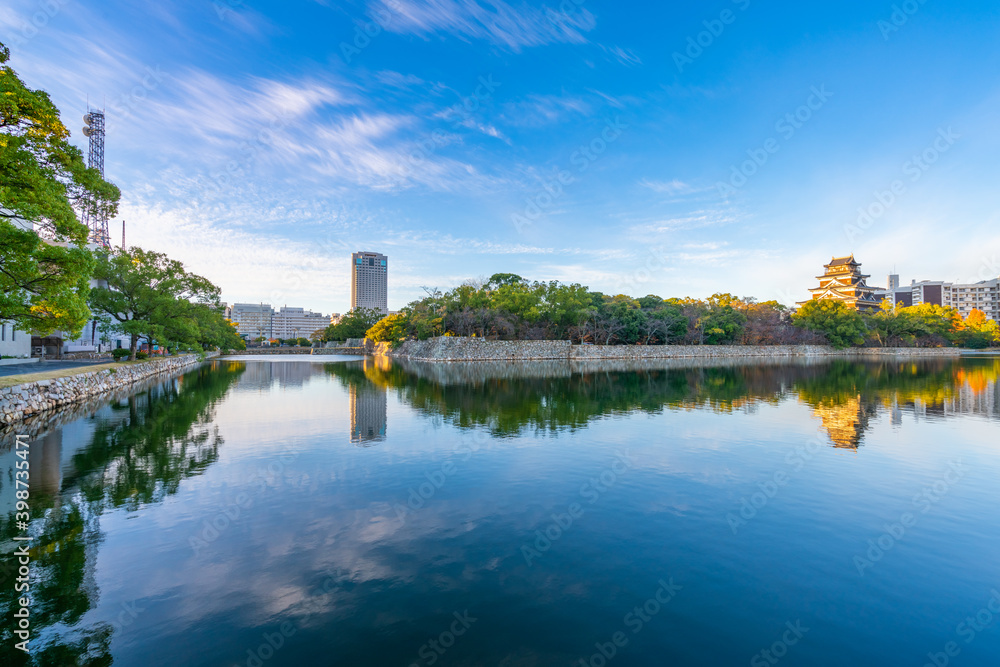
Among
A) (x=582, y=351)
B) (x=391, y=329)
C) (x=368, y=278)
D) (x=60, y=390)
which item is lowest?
(x=60, y=390)

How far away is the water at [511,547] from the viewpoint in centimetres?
386

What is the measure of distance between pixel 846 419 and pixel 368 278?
16733cm

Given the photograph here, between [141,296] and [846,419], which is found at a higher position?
[141,296]

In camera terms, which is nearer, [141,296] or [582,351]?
[141,296]

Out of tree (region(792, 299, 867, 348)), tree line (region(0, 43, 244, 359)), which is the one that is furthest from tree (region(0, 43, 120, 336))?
tree (region(792, 299, 867, 348))

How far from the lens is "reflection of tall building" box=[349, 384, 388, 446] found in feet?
37.6

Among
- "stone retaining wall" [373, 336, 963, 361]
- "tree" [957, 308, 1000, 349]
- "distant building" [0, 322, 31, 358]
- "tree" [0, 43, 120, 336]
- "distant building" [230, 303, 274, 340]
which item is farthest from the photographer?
"distant building" [230, 303, 274, 340]

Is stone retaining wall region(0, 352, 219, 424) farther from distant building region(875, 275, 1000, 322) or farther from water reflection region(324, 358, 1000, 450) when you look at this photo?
distant building region(875, 275, 1000, 322)

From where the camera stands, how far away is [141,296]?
25.6 metres

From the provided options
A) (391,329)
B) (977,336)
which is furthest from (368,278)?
(977,336)

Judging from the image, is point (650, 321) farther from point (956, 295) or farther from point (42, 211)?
point (956, 295)

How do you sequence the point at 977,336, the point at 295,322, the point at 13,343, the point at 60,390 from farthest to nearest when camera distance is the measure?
the point at 295,322
the point at 977,336
the point at 13,343
the point at 60,390

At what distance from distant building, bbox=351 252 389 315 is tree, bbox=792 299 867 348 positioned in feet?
430

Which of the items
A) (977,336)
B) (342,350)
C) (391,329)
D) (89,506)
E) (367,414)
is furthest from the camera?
(342,350)
